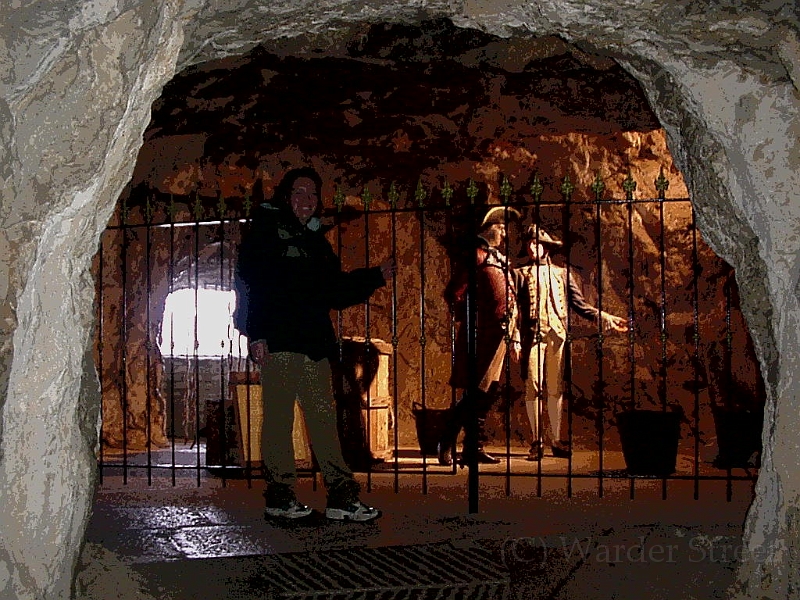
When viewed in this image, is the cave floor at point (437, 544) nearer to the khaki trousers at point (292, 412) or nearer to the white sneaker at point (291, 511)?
the white sneaker at point (291, 511)

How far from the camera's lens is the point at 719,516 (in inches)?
196

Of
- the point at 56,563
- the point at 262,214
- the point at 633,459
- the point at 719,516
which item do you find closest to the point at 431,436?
the point at 633,459

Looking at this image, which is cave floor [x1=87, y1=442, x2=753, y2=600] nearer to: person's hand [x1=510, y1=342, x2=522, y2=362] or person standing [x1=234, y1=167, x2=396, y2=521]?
person standing [x1=234, y1=167, x2=396, y2=521]

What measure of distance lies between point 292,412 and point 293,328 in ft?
1.52

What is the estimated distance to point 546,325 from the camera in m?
8.03

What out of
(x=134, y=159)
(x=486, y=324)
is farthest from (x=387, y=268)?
(x=486, y=324)

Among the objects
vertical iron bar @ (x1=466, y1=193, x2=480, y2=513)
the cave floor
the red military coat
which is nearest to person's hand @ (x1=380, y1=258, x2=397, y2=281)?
vertical iron bar @ (x1=466, y1=193, x2=480, y2=513)

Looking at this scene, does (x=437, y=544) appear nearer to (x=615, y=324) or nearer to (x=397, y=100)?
(x=615, y=324)

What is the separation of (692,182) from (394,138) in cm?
620

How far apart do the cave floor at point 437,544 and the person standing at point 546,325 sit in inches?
68.4

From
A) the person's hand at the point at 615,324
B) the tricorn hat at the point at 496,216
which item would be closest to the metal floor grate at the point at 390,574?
the person's hand at the point at 615,324

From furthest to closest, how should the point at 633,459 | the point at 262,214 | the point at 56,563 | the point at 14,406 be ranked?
the point at 633,459 → the point at 262,214 → the point at 56,563 → the point at 14,406

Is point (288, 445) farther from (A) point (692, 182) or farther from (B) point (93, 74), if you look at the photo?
(B) point (93, 74)

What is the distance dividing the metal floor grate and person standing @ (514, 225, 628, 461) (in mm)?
3914
